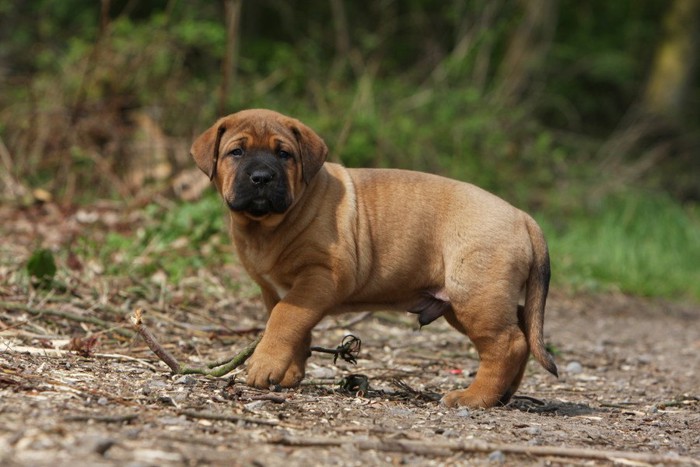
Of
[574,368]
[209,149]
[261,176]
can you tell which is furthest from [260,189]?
[574,368]

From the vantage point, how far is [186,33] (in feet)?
37.7

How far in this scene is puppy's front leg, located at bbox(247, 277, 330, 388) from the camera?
15.8 ft

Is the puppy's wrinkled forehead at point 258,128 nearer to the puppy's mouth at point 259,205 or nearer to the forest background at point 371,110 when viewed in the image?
the puppy's mouth at point 259,205

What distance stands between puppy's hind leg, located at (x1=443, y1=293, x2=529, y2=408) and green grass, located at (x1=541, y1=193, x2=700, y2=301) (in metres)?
5.57

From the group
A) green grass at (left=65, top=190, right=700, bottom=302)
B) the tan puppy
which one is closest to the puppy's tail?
the tan puppy

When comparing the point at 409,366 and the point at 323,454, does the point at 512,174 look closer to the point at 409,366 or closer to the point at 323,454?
the point at 409,366

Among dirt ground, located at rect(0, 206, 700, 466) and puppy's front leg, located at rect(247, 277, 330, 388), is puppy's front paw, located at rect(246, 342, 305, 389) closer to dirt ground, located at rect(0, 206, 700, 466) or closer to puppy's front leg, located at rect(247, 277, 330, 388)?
puppy's front leg, located at rect(247, 277, 330, 388)

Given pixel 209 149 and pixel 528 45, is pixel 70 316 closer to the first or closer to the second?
pixel 209 149

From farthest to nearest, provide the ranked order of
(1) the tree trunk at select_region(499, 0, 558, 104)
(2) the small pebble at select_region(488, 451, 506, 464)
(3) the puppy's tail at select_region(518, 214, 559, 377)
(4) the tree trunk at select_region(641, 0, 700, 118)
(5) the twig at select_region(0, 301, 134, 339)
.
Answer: (4) the tree trunk at select_region(641, 0, 700, 118)
(1) the tree trunk at select_region(499, 0, 558, 104)
(5) the twig at select_region(0, 301, 134, 339)
(3) the puppy's tail at select_region(518, 214, 559, 377)
(2) the small pebble at select_region(488, 451, 506, 464)

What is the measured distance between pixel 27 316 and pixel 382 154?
6655 mm

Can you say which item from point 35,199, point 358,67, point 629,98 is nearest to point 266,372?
point 35,199

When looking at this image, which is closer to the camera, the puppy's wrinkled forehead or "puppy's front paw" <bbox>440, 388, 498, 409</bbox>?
"puppy's front paw" <bbox>440, 388, 498, 409</bbox>

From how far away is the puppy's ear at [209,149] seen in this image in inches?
211

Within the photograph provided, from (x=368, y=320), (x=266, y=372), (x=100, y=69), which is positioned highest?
(x=100, y=69)
